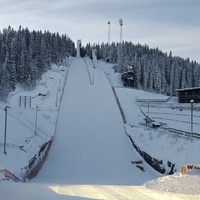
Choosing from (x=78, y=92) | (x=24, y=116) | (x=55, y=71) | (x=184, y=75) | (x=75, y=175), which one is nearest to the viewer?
(x=75, y=175)

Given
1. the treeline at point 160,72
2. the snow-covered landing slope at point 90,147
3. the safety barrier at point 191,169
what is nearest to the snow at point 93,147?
the snow-covered landing slope at point 90,147

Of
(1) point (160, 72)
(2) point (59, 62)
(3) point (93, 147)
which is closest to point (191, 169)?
(3) point (93, 147)

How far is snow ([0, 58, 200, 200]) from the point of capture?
15.9m

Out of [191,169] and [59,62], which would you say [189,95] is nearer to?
[191,169]

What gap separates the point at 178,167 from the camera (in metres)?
28.5

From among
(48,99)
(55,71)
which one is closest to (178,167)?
(48,99)

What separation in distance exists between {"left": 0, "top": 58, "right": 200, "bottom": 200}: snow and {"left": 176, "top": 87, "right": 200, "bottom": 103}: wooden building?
15.3 ft

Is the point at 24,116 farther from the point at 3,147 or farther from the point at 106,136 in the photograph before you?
the point at 3,147

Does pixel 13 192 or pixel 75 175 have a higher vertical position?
pixel 13 192

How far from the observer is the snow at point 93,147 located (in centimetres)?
1594

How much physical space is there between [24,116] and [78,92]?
28.9 meters

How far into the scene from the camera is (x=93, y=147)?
41.8m

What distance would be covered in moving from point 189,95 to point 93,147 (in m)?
30.8

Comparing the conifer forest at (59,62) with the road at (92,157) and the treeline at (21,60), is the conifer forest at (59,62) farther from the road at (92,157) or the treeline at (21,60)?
the road at (92,157)
